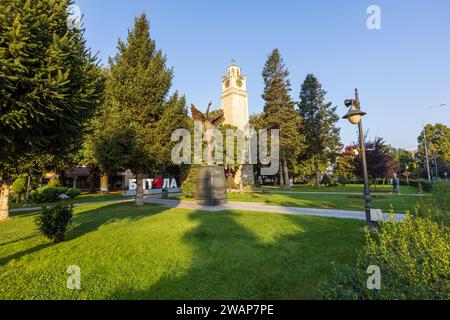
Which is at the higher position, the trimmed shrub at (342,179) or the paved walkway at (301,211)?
the trimmed shrub at (342,179)

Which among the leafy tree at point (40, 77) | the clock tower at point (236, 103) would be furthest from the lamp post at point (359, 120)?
the clock tower at point (236, 103)

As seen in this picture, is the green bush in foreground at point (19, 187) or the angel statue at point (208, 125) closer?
the angel statue at point (208, 125)

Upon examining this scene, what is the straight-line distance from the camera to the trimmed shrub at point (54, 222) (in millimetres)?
7434

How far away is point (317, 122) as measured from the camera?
3981cm

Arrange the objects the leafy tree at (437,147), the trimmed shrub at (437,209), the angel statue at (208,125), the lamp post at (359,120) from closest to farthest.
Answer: the trimmed shrub at (437,209) < the lamp post at (359,120) < the angel statue at (208,125) < the leafy tree at (437,147)

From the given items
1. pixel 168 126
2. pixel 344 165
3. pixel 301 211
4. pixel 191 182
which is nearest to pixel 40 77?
pixel 168 126

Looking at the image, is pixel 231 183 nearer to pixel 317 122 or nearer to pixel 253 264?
pixel 317 122

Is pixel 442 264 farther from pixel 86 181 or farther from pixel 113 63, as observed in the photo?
pixel 86 181

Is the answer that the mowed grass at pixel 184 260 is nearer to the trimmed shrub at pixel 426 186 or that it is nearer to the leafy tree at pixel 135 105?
A: the leafy tree at pixel 135 105

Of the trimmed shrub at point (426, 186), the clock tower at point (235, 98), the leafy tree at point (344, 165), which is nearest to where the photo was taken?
the trimmed shrub at point (426, 186)

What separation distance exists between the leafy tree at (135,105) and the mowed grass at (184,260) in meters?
7.62

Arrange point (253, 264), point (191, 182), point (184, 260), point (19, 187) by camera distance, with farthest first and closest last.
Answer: point (19, 187), point (191, 182), point (184, 260), point (253, 264)

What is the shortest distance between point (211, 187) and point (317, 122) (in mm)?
30955
